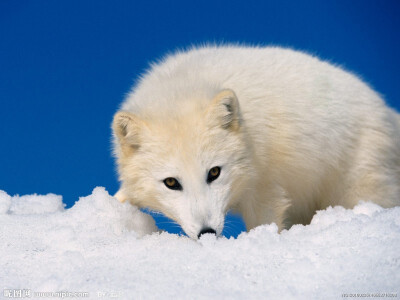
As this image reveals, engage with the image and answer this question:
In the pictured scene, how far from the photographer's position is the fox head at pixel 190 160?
4.18 meters

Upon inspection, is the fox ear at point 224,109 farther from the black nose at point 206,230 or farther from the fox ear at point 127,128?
the black nose at point 206,230

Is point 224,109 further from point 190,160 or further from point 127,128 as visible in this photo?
point 127,128

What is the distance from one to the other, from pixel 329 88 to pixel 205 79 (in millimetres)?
1316

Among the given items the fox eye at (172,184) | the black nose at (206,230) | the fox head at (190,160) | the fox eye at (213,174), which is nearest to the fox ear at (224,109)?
the fox head at (190,160)

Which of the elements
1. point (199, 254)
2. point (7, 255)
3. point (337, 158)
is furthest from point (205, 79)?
point (7, 255)

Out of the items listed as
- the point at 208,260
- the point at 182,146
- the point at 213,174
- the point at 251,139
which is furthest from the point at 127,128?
the point at 208,260

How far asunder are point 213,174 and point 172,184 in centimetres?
34

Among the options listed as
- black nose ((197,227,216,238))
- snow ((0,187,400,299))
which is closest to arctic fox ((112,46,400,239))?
black nose ((197,227,216,238))

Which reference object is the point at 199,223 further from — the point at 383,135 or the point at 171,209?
the point at 383,135

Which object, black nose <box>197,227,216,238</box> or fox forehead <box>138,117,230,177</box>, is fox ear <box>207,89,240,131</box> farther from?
black nose <box>197,227,216,238</box>

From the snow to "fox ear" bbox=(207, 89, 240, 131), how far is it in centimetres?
97

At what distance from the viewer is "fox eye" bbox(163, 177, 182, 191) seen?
14.1 feet

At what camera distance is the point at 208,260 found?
3.66 metres

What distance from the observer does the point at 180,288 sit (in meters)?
3.30
